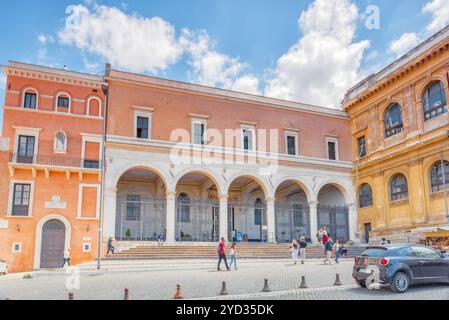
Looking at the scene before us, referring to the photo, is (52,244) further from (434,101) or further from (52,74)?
(434,101)

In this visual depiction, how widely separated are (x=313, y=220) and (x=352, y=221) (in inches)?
141

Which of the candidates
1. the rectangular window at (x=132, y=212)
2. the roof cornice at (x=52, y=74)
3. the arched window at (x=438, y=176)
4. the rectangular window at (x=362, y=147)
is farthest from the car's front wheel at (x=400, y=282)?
the rectangular window at (x=362, y=147)

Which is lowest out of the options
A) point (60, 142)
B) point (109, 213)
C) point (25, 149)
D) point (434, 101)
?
point (109, 213)

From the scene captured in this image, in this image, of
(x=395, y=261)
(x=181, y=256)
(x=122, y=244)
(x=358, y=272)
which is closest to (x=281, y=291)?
(x=358, y=272)

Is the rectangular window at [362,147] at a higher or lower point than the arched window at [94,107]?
lower

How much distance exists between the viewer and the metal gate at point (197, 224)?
98.6 feet

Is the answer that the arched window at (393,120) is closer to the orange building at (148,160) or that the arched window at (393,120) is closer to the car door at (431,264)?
the orange building at (148,160)

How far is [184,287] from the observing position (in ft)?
41.6

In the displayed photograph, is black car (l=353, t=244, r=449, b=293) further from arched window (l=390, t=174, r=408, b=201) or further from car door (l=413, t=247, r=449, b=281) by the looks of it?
arched window (l=390, t=174, r=408, b=201)

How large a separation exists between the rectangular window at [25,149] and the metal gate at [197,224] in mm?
10380

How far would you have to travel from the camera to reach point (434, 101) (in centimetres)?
2614

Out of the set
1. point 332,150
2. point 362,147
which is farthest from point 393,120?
point 332,150
